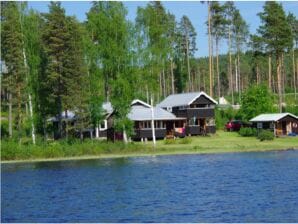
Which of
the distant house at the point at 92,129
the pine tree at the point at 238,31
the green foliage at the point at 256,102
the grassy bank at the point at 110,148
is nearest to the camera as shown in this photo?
the grassy bank at the point at 110,148

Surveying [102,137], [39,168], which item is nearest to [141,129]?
[102,137]

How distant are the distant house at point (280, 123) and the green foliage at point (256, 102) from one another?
13.4ft

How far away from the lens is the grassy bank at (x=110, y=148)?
A: 56.4 meters

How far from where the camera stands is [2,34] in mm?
62438

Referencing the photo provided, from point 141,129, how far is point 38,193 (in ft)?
125

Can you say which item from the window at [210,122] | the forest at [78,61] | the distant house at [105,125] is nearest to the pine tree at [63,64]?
the forest at [78,61]

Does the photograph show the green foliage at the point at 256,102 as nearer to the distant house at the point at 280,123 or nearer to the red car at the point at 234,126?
the red car at the point at 234,126

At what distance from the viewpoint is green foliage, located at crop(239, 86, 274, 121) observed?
77562 mm

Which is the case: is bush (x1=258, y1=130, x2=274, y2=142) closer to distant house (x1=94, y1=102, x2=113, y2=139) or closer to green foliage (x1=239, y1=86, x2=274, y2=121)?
green foliage (x1=239, y1=86, x2=274, y2=121)

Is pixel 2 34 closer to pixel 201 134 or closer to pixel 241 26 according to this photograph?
pixel 201 134

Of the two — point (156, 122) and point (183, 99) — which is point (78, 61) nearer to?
point (156, 122)

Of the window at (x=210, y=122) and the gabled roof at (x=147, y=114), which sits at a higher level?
the gabled roof at (x=147, y=114)

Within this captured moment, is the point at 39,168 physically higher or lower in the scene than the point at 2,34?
lower

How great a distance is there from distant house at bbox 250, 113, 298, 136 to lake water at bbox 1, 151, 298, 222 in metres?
20.4
